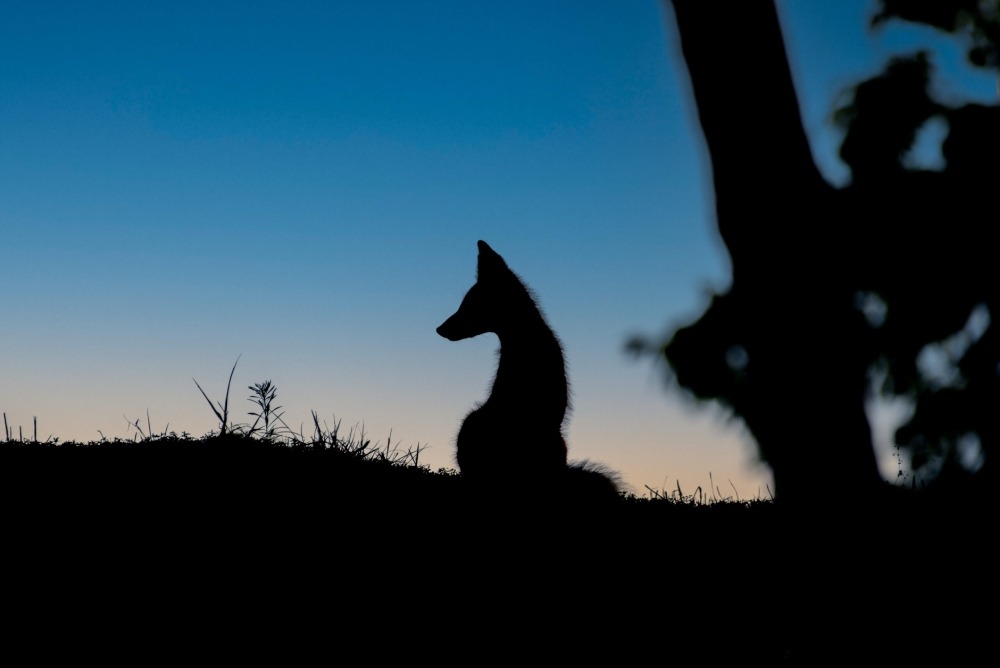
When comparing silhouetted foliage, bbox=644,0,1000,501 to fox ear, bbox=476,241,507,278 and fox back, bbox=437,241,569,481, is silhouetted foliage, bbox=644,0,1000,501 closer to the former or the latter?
fox back, bbox=437,241,569,481

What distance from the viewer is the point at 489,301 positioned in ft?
19.9

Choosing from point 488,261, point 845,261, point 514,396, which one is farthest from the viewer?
point 488,261

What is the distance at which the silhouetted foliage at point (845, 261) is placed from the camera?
3150 mm

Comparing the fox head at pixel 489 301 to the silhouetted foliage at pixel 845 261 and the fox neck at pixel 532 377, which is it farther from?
the silhouetted foliage at pixel 845 261

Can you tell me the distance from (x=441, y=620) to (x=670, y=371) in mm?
6041

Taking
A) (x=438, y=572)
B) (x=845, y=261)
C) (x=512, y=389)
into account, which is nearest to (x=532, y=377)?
(x=512, y=389)

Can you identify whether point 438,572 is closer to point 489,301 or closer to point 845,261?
point 489,301

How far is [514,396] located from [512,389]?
0.05m

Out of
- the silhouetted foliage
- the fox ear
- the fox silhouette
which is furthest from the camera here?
the fox ear

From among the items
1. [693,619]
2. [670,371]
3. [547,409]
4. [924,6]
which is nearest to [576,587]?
[693,619]

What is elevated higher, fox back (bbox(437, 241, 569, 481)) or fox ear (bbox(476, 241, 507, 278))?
fox ear (bbox(476, 241, 507, 278))

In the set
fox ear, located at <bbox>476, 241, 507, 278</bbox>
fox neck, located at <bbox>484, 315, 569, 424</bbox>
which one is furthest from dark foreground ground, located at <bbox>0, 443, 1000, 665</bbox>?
fox ear, located at <bbox>476, 241, 507, 278</bbox>

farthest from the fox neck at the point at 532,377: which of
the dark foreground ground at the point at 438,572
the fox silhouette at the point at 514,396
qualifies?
the dark foreground ground at the point at 438,572

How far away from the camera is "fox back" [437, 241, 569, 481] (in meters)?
5.86
